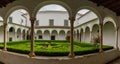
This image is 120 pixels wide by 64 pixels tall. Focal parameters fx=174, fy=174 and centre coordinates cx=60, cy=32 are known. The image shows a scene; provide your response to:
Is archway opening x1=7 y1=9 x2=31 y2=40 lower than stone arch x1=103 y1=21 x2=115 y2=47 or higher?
higher

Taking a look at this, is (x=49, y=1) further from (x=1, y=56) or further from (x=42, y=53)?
(x=1, y=56)

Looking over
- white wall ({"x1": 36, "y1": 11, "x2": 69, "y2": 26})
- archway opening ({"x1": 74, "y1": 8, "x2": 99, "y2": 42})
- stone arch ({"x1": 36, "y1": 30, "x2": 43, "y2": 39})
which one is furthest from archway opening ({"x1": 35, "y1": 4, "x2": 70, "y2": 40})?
archway opening ({"x1": 74, "y1": 8, "x2": 99, "y2": 42})

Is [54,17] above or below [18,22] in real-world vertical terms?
above

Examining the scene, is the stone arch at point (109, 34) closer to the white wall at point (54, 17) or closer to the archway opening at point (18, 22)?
the archway opening at point (18, 22)

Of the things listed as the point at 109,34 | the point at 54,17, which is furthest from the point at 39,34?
the point at 109,34

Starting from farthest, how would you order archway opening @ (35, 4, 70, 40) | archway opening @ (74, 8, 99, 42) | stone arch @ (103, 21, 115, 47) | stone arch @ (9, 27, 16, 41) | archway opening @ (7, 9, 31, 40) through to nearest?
archway opening @ (35, 4, 70, 40) < stone arch @ (9, 27, 16, 41) < archway opening @ (7, 9, 31, 40) < archway opening @ (74, 8, 99, 42) < stone arch @ (103, 21, 115, 47)

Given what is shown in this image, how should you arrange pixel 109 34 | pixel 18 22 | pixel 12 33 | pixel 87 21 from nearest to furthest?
pixel 109 34, pixel 87 21, pixel 12 33, pixel 18 22

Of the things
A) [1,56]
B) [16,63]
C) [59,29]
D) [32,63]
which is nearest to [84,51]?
[32,63]

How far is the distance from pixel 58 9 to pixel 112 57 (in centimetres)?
3116

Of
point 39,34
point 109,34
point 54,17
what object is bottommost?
point 109,34

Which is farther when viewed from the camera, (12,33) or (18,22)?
(18,22)

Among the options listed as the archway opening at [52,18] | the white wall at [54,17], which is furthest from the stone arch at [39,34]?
the white wall at [54,17]

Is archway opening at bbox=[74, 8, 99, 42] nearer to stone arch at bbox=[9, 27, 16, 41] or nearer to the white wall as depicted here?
the white wall

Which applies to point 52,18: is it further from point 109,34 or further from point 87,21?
point 109,34
